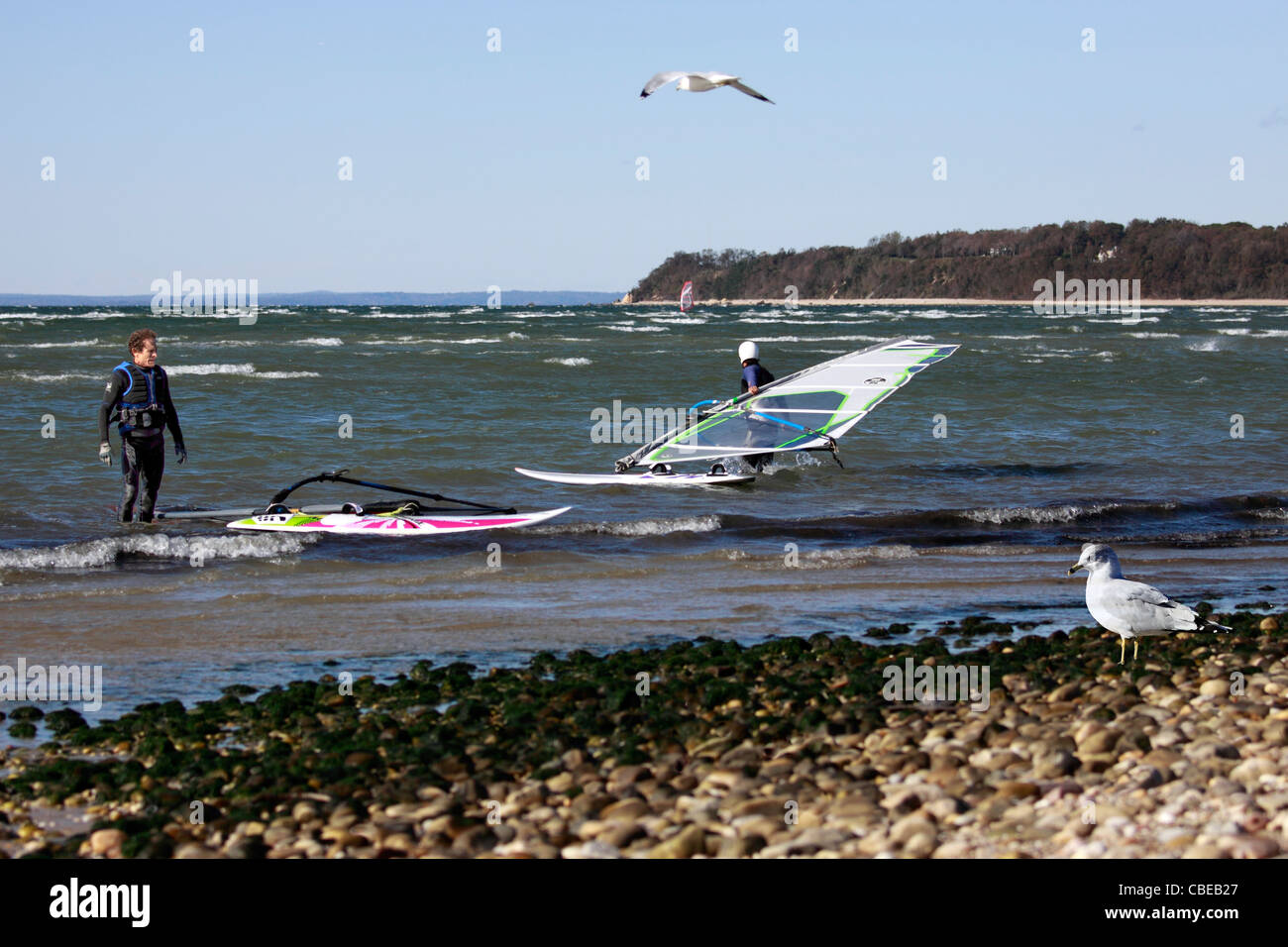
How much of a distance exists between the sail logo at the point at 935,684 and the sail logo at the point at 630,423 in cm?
1150

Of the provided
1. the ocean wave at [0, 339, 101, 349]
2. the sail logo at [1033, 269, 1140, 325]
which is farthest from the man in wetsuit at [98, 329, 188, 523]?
the sail logo at [1033, 269, 1140, 325]

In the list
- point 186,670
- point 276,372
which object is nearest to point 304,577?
point 186,670

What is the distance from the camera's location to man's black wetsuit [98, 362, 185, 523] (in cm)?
984

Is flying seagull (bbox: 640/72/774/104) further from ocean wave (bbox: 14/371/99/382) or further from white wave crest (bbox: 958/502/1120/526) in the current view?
ocean wave (bbox: 14/371/99/382)

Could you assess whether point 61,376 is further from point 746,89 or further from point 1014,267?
point 1014,267

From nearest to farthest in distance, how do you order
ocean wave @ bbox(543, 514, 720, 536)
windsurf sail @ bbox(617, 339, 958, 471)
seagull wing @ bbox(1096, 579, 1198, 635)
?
seagull wing @ bbox(1096, 579, 1198, 635) → ocean wave @ bbox(543, 514, 720, 536) → windsurf sail @ bbox(617, 339, 958, 471)

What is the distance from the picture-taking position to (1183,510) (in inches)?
474

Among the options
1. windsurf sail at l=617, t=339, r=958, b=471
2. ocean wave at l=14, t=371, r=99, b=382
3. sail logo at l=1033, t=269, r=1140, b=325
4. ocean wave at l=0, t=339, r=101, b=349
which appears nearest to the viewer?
windsurf sail at l=617, t=339, r=958, b=471

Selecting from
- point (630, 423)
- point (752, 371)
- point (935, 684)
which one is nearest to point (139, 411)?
point (752, 371)

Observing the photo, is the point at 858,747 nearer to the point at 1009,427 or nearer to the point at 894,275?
the point at 1009,427

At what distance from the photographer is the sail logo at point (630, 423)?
18281 mm

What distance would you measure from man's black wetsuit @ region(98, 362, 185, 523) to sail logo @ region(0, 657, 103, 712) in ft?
11.9
